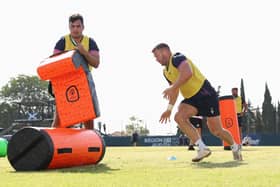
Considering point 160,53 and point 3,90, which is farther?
point 3,90

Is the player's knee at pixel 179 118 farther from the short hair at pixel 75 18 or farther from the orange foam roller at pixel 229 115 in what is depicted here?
the orange foam roller at pixel 229 115

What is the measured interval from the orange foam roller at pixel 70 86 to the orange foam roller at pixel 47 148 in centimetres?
40

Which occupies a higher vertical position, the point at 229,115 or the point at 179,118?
the point at 229,115

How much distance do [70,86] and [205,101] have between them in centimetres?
193

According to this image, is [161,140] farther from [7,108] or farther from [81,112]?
[7,108]

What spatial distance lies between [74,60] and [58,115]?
972mm

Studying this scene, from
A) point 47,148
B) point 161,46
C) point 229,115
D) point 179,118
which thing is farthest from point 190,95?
point 229,115

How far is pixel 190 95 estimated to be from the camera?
23.3 feet

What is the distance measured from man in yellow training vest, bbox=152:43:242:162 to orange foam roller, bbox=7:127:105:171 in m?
1.25

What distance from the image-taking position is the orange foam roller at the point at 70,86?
649 centimetres

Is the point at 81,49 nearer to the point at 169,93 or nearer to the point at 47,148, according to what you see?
the point at 169,93

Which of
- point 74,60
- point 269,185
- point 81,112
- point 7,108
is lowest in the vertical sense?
point 269,185

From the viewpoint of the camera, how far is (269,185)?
12.1 ft

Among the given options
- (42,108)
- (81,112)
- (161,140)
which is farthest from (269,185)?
(161,140)
